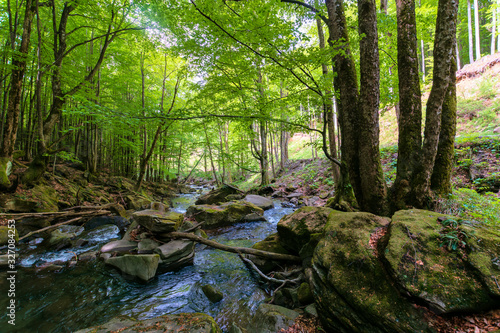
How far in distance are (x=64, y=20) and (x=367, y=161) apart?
11771mm

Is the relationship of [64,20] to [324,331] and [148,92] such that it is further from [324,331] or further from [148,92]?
[324,331]

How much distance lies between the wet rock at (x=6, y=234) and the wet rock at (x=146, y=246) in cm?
395

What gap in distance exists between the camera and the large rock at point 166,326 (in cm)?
255

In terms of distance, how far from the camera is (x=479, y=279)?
1.98m

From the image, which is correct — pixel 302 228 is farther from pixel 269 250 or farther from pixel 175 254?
pixel 175 254

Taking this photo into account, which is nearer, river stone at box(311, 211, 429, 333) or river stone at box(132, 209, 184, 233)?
river stone at box(311, 211, 429, 333)

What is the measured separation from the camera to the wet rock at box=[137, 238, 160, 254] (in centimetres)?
531

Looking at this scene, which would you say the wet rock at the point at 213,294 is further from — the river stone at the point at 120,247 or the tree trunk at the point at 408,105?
the tree trunk at the point at 408,105

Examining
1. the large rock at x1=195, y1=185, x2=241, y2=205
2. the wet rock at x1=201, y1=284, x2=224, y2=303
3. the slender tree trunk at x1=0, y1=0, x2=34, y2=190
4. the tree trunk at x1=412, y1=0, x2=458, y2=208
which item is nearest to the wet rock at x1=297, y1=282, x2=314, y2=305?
the wet rock at x1=201, y1=284, x2=224, y2=303


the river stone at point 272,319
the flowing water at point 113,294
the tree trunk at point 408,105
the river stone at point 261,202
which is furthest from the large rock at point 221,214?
the tree trunk at point 408,105

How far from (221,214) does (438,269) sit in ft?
23.5

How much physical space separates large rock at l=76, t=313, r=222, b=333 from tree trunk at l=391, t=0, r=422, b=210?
4.12m

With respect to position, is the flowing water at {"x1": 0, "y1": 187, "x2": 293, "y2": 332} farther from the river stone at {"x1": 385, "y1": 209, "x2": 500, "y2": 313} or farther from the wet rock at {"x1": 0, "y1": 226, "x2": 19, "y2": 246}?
the river stone at {"x1": 385, "y1": 209, "x2": 500, "y2": 313}

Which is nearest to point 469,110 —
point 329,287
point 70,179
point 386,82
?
point 386,82
